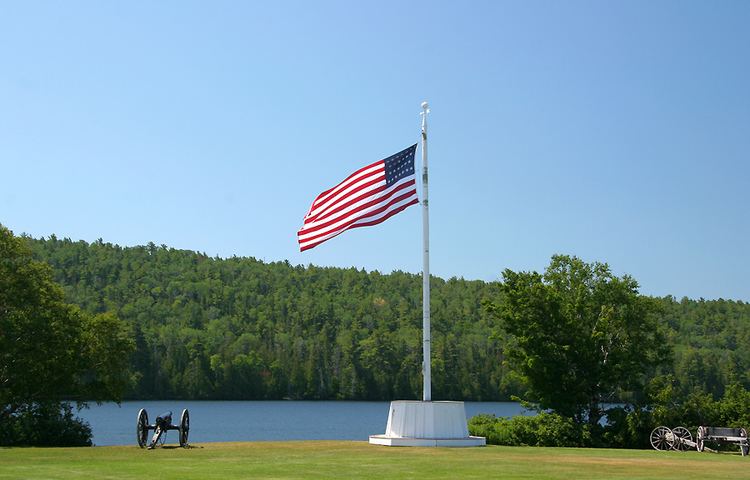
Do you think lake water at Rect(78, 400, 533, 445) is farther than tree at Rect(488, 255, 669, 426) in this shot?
Yes

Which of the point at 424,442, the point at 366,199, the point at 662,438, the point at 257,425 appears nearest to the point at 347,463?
the point at 424,442

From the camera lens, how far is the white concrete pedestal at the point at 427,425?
94.2 feet

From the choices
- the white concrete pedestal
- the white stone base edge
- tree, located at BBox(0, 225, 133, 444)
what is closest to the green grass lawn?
the white stone base edge

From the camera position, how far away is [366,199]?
95.1 ft

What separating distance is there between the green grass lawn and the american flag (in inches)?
266

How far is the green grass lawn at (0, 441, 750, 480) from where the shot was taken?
19.8 m

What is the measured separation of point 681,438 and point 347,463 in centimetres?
1862

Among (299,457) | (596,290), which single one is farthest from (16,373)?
(596,290)

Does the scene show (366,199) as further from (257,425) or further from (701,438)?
(257,425)

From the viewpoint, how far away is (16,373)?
129 ft

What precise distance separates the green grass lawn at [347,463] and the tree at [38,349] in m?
12.6

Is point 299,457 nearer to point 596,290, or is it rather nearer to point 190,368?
point 596,290

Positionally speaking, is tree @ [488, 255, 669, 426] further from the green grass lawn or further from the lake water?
the green grass lawn

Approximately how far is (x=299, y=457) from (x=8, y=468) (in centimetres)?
724
